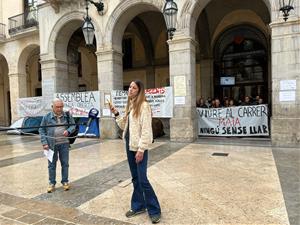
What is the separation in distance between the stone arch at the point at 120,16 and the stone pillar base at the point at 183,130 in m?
4.57

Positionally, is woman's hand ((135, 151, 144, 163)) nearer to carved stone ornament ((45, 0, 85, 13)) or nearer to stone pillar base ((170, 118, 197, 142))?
stone pillar base ((170, 118, 197, 142))

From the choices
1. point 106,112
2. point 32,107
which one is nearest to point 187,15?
point 106,112

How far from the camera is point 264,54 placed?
596 inches

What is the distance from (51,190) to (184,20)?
7.76 m

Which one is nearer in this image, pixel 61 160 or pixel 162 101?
pixel 61 160

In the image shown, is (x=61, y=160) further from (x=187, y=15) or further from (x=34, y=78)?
(x=34, y=78)


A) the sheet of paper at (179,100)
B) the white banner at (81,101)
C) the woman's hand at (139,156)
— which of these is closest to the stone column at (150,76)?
the white banner at (81,101)

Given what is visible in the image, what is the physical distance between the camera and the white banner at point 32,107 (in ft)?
47.9

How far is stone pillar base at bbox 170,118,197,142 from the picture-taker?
1012 centimetres

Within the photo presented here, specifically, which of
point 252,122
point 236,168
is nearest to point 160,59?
point 252,122

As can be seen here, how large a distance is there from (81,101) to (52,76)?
2.35 m

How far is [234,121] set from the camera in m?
10.5

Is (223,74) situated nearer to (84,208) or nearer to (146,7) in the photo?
(146,7)

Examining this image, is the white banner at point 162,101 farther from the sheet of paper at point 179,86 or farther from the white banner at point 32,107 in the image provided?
the white banner at point 32,107
